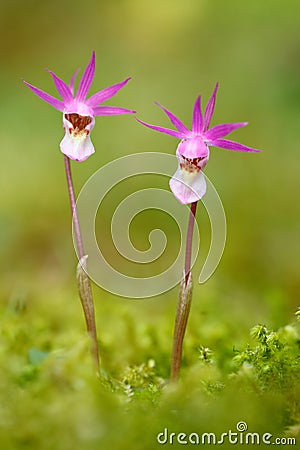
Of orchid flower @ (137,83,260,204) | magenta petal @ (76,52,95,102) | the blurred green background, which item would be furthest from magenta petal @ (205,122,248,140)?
the blurred green background

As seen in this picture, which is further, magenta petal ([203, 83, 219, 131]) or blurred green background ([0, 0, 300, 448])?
blurred green background ([0, 0, 300, 448])

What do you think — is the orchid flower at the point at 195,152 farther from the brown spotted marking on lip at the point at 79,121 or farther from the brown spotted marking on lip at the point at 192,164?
the brown spotted marking on lip at the point at 79,121

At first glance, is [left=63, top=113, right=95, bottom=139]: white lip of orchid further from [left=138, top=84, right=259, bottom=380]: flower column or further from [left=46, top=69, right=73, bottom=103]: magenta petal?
[left=138, top=84, right=259, bottom=380]: flower column

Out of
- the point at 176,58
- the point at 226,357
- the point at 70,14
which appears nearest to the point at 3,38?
the point at 70,14

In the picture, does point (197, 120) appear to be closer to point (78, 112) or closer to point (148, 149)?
point (78, 112)

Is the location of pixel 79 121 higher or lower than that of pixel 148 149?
lower

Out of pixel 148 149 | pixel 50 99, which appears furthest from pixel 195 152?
pixel 148 149

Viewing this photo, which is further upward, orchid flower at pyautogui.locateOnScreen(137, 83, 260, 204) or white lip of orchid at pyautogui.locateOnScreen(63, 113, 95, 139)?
white lip of orchid at pyautogui.locateOnScreen(63, 113, 95, 139)

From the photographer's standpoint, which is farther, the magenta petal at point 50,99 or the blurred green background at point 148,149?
the blurred green background at point 148,149

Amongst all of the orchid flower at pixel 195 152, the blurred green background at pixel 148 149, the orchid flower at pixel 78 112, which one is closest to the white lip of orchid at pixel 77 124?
the orchid flower at pixel 78 112
